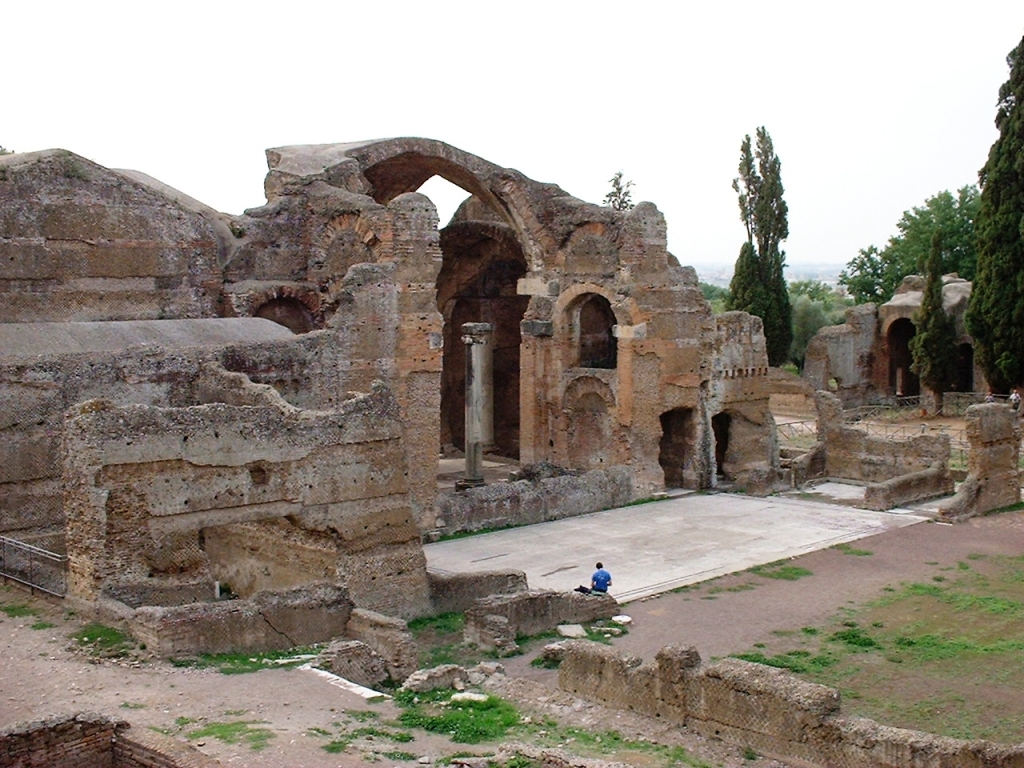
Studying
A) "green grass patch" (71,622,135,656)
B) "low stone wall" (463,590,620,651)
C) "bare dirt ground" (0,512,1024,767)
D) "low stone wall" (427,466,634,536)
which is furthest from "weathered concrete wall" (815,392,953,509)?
"green grass patch" (71,622,135,656)

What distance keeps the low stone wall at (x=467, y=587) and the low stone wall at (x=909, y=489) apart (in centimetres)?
971

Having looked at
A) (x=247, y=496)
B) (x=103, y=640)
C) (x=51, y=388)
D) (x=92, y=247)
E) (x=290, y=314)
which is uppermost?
(x=92, y=247)

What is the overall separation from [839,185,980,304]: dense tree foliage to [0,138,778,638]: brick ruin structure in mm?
25043

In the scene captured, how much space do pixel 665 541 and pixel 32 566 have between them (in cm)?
1012

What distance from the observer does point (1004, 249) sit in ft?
115

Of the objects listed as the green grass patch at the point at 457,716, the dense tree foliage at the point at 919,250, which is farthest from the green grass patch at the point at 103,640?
the dense tree foliage at the point at 919,250

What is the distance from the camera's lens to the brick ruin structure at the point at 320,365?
586 inches

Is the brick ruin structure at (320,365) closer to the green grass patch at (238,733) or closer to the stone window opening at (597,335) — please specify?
the stone window opening at (597,335)

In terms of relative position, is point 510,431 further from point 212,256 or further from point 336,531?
Answer: point 336,531

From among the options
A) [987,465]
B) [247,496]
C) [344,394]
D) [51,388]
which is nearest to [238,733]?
[247,496]

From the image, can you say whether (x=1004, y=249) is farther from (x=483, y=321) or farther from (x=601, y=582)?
(x=601, y=582)

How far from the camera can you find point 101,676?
474 inches

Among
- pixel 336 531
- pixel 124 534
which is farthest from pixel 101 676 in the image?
pixel 336 531

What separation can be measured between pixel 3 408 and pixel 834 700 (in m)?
11.0
